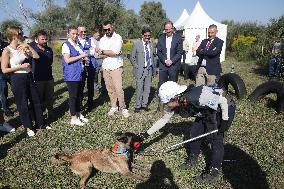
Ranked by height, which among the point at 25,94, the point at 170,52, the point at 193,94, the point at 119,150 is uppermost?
the point at 170,52

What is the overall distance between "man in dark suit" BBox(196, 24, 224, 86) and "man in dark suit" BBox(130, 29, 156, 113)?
4.16 feet

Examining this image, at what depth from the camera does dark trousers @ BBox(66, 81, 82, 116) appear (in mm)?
6496

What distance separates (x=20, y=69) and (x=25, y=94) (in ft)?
1.78

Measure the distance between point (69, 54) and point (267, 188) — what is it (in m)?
4.54

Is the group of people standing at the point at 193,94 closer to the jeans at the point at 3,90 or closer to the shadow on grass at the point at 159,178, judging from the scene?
the shadow on grass at the point at 159,178

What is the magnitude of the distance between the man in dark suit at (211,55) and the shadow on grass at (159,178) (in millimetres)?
3127

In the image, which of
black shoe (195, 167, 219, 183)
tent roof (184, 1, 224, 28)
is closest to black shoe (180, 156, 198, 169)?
black shoe (195, 167, 219, 183)

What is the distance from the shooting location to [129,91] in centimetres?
1054

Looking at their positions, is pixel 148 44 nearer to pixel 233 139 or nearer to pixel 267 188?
pixel 233 139

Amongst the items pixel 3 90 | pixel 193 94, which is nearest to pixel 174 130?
pixel 193 94

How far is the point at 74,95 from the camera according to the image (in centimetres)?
661

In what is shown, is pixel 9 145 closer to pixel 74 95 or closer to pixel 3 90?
pixel 74 95

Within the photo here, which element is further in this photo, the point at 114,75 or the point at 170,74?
the point at 170,74

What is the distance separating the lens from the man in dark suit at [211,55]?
7.13m
